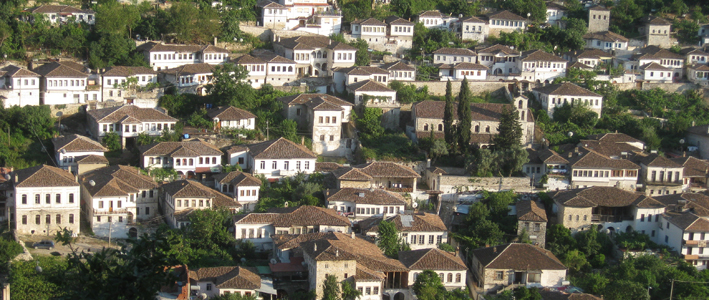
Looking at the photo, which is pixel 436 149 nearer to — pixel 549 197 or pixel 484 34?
pixel 549 197

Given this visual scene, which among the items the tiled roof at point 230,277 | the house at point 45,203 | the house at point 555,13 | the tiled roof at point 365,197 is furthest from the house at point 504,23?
the tiled roof at point 230,277

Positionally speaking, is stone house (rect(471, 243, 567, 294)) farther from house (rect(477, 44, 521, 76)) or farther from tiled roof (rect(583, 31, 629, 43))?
tiled roof (rect(583, 31, 629, 43))

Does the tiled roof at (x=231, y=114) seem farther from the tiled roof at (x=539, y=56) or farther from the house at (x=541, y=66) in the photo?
the tiled roof at (x=539, y=56)

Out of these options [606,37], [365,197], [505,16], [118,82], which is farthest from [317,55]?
[606,37]

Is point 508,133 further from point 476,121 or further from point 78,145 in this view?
point 78,145

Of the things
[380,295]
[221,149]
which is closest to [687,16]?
[221,149]
